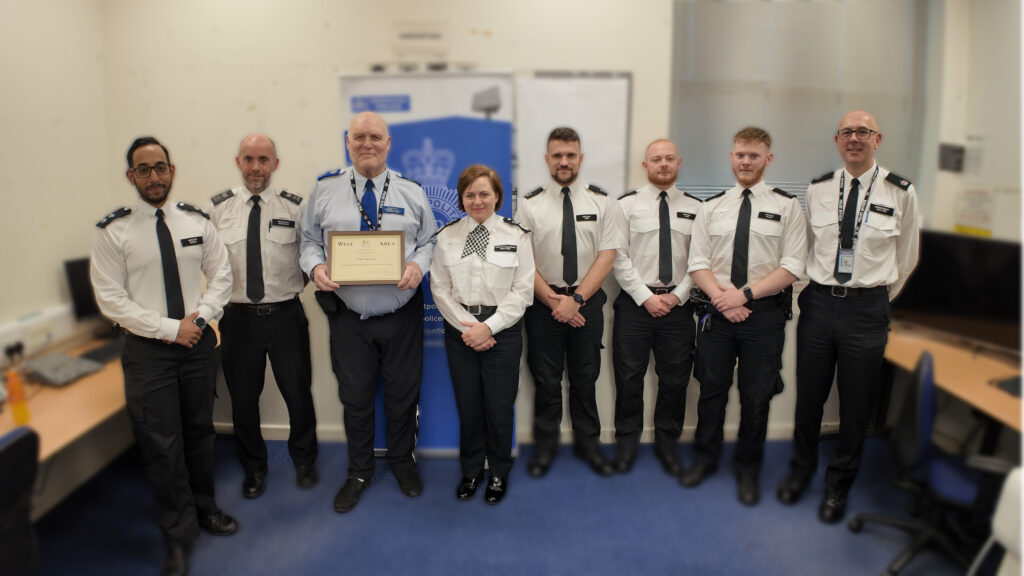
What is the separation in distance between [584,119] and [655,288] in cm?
61

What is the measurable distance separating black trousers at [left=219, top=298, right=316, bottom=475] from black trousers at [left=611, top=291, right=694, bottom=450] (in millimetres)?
987

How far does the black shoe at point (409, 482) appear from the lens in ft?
5.44

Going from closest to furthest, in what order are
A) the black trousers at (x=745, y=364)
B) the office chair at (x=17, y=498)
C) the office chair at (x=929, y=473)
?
1. the office chair at (x=17, y=498)
2. the office chair at (x=929, y=473)
3. the black trousers at (x=745, y=364)

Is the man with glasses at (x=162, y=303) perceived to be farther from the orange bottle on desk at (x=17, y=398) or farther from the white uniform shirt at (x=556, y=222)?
the white uniform shirt at (x=556, y=222)

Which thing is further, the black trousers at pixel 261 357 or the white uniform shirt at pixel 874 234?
the black trousers at pixel 261 357

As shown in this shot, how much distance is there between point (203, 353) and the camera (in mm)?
1364

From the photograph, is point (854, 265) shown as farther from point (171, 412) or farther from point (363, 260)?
point (171, 412)

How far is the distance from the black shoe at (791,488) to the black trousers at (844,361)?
114 mm

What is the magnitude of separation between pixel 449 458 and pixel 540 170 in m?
1.11

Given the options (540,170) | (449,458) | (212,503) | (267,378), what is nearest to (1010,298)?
(540,170)

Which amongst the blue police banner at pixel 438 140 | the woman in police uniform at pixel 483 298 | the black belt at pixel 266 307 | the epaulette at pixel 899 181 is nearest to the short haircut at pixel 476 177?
the woman in police uniform at pixel 483 298

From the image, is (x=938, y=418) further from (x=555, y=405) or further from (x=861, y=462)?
(x=555, y=405)

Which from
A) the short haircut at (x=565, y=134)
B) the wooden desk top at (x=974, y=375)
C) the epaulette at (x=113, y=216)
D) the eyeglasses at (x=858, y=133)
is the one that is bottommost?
the wooden desk top at (x=974, y=375)

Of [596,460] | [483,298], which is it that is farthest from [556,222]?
[596,460]
